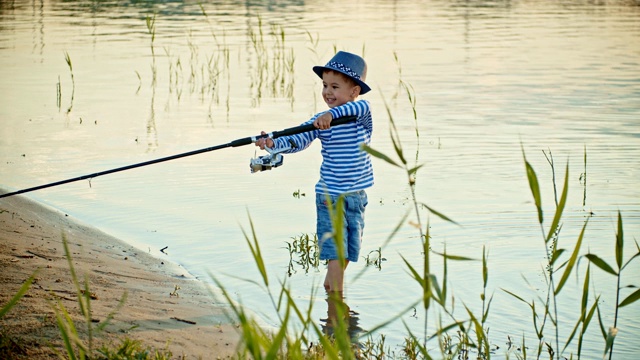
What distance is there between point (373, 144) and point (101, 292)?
4.81 meters

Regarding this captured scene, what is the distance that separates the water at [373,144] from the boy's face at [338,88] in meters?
0.80

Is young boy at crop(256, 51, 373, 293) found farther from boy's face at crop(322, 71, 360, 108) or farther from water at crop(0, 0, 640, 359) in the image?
water at crop(0, 0, 640, 359)

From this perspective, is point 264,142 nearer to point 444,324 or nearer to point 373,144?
point 444,324

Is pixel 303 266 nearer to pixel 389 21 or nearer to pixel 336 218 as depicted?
pixel 336 218

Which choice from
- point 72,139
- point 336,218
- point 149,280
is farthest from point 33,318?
point 72,139

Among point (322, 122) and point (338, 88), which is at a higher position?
point (338, 88)

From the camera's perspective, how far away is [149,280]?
577 cm

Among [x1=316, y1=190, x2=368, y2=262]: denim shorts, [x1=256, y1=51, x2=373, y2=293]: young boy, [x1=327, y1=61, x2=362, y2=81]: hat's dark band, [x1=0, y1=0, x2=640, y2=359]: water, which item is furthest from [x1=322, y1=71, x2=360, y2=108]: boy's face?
[x1=0, y1=0, x2=640, y2=359]: water

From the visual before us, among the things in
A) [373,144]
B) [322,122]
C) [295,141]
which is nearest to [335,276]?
[295,141]

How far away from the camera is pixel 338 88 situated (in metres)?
5.46

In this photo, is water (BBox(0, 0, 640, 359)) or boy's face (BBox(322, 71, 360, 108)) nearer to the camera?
boy's face (BBox(322, 71, 360, 108))

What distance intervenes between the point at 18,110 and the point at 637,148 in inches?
267

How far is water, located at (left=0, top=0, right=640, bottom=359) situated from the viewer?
20.4ft

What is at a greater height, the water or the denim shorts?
the denim shorts
